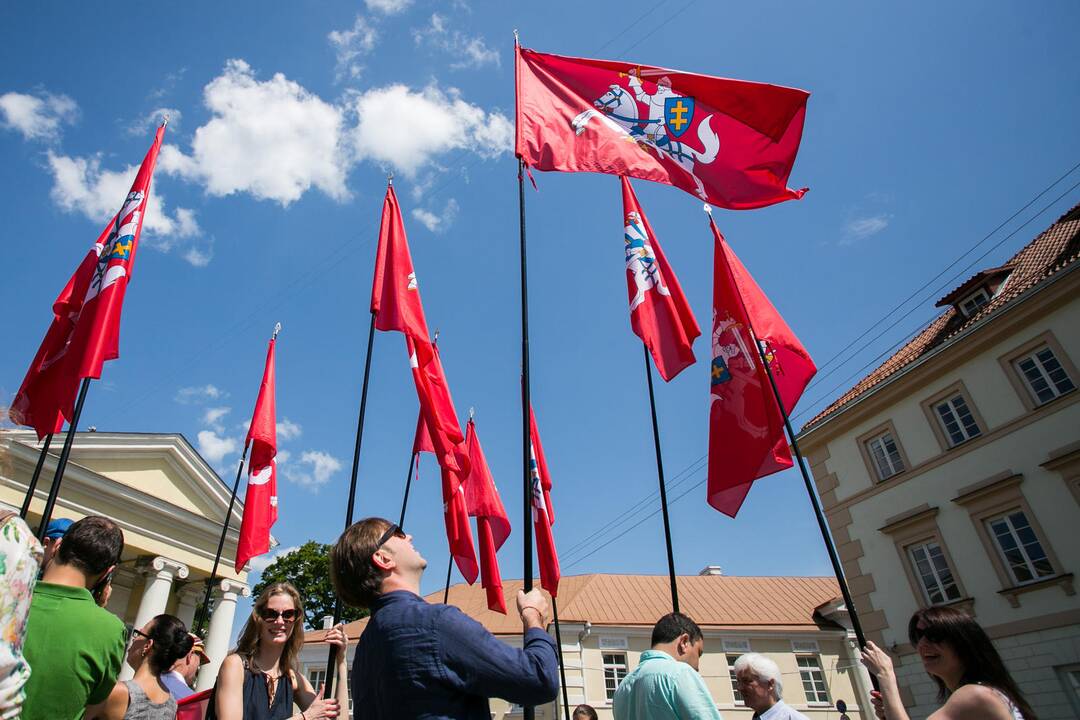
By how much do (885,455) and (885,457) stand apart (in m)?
0.06

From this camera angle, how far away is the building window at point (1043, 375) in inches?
563

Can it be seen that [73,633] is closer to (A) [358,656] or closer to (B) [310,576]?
(A) [358,656]

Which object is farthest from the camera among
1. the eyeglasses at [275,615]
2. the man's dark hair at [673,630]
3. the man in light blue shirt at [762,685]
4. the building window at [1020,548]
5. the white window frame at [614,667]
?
the white window frame at [614,667]

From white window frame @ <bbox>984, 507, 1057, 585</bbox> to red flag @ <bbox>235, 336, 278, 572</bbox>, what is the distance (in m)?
15.9

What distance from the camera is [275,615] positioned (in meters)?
3.67

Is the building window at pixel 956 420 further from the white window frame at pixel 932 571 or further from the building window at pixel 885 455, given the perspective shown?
the white window frame at pixel 932 571

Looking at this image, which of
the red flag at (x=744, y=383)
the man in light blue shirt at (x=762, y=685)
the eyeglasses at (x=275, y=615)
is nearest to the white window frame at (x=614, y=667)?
the red flag at (x=744, y=383)

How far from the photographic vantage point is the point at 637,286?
7.08m

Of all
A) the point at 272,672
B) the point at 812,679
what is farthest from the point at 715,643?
the point at 272,672

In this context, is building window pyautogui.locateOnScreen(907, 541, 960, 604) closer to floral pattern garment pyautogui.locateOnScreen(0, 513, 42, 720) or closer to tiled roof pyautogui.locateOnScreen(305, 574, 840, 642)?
tiled roof pyautogui.locateOnScreen(305, 574, 840, 642)

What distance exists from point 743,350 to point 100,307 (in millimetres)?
6568

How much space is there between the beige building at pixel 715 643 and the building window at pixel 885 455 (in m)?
10.2

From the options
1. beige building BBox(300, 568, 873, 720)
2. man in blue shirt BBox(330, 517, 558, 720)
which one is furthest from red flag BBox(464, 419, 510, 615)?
beige building BBox(300, 568, 873, 720)

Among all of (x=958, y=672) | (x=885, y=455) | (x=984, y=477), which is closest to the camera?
(x=958, y=672)
